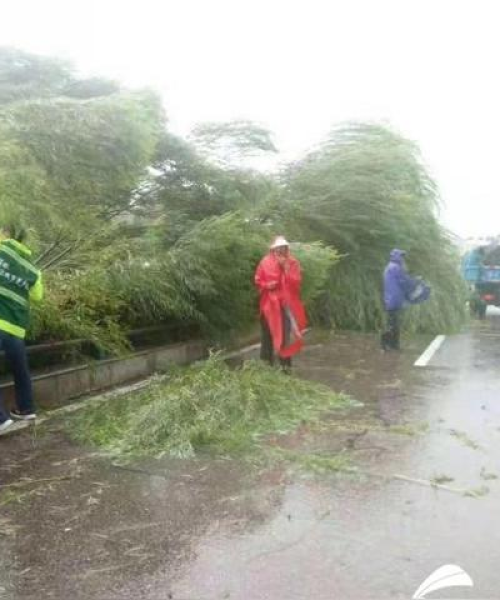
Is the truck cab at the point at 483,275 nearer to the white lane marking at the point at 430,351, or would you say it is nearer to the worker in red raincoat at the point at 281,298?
the white lane marking at the point at 430,351

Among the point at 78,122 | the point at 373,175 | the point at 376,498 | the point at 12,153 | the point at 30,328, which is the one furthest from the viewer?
the point at 373,175

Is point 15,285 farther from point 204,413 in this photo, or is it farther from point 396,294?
point 396,294

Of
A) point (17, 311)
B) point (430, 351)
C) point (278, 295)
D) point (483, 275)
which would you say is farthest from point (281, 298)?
point (483, 275)

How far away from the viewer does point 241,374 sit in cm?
740

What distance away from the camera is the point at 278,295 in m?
8.62

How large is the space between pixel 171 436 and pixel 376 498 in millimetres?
1815

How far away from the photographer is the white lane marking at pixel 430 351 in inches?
411

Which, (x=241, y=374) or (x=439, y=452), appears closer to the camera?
(x=439, y=452)

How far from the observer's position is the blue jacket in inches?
464

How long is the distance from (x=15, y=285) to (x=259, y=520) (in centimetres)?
297

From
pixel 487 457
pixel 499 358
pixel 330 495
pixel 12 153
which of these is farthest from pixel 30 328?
pixel 499 358

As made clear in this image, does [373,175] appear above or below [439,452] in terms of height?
above

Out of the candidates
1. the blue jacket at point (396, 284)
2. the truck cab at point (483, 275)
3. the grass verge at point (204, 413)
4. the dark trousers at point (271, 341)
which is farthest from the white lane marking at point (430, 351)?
the truck cab at point (483, 275)

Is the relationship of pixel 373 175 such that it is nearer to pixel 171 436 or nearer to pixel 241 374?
pixel 241 374
